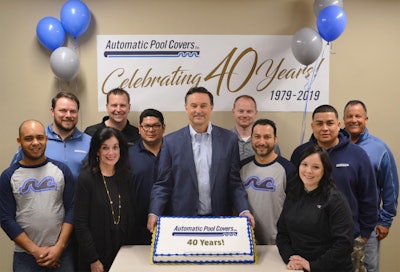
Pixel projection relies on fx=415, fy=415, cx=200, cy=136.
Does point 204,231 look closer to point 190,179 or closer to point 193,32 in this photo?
point 190,179

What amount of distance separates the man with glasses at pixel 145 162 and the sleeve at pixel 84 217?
473 millimetres

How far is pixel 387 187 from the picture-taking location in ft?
10.2

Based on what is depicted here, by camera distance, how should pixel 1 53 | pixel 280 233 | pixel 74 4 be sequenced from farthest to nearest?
pixel 1 53 → pixel 74 4 → pixel 280 233

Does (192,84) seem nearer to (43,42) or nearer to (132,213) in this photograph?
(43,42)

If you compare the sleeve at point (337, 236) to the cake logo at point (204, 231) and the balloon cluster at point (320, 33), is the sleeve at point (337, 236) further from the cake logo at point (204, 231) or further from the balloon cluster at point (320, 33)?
the balloon cluster at point (320, 33)

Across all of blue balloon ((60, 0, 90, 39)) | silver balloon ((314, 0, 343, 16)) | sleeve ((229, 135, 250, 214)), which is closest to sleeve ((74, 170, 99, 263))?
sleeve ((229, 135, 250, 214))

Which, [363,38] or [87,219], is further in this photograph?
[363,38]

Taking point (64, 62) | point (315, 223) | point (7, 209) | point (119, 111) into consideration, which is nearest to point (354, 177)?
point (315, 223)

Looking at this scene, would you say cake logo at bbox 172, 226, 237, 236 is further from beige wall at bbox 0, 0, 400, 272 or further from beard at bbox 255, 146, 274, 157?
beige wall at bbox 0, 0, 400, 272

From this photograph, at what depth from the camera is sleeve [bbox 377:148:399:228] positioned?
3111mm

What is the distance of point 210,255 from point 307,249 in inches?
20.2

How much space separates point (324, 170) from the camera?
2209 millimetres

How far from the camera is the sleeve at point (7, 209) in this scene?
2498mm

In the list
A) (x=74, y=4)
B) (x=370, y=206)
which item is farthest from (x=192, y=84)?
(x=370, y=206)
